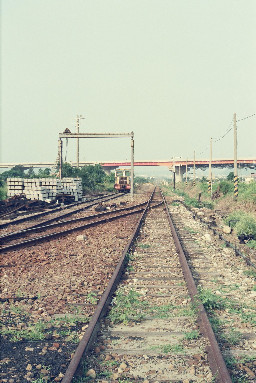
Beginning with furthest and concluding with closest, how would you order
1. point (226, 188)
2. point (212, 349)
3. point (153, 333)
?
point (226, 188) → point (153, 333) → point (212, 349)

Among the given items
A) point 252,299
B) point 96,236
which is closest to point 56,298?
point 252,299

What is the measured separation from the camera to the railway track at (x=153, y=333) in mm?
3426

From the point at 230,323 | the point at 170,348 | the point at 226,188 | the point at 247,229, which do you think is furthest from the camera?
the point at 226,188

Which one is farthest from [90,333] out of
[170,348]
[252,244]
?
[252,244]

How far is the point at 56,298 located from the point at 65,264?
218 cm

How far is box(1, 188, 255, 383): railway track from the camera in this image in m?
3.43

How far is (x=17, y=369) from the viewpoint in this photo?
11.7 ft

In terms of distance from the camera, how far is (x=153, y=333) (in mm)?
4336

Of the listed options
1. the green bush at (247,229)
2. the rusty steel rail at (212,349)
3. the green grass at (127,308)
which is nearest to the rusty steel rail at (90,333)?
the green grass at (127,308)

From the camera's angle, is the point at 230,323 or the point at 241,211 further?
the point at 241,211

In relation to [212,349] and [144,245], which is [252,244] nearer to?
[144,245]

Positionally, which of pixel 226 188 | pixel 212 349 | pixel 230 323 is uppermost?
pixel 226 188

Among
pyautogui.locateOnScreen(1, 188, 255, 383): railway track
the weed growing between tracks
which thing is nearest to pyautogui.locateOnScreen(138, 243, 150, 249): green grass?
pyautogui.locateOnScreen(1, 188, 255, 383): railway track

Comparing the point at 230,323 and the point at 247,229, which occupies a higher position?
the point at 247,229
